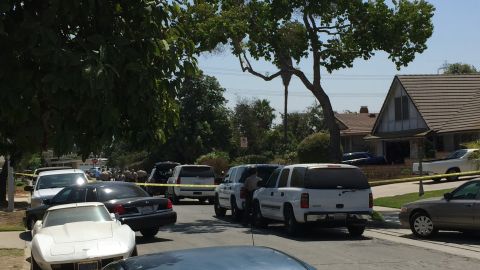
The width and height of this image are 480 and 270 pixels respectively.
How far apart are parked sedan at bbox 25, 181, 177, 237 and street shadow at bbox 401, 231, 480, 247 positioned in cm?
602

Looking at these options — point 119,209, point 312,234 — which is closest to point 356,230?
point 312,234

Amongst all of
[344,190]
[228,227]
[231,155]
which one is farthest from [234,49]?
[231,155]

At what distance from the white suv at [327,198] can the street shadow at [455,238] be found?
1.35 metres

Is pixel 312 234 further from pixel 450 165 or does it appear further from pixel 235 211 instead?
pixel 450 165

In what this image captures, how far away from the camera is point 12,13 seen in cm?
564

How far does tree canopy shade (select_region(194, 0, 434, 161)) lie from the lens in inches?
834

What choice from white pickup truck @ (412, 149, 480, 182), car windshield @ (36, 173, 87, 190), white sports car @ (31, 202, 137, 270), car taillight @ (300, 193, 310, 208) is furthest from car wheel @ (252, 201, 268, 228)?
white pickup truck @ (412, 149, 480, 182)

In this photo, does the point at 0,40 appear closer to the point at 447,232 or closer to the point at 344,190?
the point at 344,190

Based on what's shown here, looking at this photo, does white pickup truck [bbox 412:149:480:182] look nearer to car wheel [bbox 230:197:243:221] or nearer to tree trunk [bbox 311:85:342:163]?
tree trunk [bbox 311:85:342:163]

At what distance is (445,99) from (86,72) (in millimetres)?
42289

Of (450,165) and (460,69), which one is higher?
(460,69)

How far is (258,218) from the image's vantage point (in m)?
18.5

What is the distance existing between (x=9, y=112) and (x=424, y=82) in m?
43.9

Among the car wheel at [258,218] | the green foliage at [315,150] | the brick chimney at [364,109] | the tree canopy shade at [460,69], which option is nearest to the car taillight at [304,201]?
the car wheel at [258,218]
